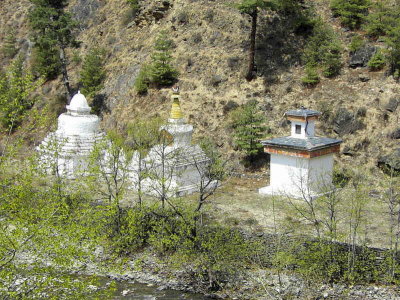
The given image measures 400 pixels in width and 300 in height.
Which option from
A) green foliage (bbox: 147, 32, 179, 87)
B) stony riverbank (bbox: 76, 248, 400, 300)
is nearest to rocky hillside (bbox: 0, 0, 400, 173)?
green foliage (bbox: 147, 32, 179, 87)

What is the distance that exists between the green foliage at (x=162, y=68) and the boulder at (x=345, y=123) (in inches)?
529

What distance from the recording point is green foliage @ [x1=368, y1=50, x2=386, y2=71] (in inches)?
1406

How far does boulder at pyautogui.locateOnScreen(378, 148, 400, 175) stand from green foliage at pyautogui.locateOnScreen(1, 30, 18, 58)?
38767mm

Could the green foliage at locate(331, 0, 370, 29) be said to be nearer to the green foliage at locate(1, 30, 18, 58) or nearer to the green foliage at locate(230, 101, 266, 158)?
the green foliage at locate(230, 101, 266, 158)

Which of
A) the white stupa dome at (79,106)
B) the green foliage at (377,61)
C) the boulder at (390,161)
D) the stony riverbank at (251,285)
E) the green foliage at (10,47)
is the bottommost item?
the stony riverbank at (251,285)

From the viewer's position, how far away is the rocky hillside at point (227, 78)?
33.4 m

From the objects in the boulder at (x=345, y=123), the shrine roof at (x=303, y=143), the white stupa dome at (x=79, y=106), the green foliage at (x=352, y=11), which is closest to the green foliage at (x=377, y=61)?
the boulder at (x=345, y=123)

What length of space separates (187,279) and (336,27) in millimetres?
26634

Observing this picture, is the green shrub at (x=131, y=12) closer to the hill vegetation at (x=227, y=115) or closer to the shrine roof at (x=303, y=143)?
the hill vegetation at (x=227, y=115)

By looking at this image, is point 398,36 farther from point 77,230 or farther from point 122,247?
point 77,230

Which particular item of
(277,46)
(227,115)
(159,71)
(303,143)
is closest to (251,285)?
(303,143)

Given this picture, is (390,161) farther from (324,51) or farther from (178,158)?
(178,158)

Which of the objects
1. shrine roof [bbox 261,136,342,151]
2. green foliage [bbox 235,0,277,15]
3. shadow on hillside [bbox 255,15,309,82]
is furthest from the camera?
shadow on hillside [bbox 255,15,309,82]

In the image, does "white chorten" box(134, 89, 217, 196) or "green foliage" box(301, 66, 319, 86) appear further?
"green foliage" box(301, 66, 319, 86)
